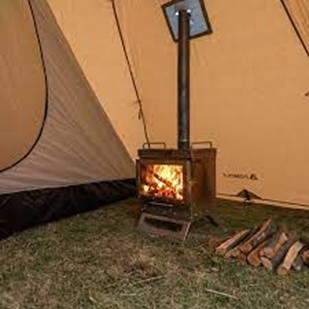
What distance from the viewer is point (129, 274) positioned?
6.23 ft

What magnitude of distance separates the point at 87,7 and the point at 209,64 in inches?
42.6

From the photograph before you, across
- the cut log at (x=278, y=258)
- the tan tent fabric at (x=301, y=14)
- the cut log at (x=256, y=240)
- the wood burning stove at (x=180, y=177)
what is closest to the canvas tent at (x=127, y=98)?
the tan tent fabric at (x=301, y=14)

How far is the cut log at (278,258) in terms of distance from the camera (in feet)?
6.36

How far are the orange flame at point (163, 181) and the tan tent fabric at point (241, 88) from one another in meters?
0.92

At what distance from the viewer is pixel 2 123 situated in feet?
8.78

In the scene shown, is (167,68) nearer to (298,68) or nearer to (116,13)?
(116,13)

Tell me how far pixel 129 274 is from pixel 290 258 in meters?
0.80

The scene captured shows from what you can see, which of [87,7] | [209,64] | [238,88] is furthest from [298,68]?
[87,7]

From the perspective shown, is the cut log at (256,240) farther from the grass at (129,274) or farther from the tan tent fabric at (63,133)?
the tan tent fabric at (63,133)

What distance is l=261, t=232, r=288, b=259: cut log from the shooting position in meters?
1.96

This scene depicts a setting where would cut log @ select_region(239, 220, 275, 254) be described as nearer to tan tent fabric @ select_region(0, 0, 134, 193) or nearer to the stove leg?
the stove leg

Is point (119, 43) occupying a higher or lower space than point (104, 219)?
higher

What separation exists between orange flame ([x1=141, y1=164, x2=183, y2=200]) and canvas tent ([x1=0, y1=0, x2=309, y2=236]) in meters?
0.60

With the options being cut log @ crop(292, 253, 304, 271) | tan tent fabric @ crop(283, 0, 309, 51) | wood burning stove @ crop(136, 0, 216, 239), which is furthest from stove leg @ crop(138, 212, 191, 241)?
tan tent fabric @ crop(283, 0, 309, 51)
